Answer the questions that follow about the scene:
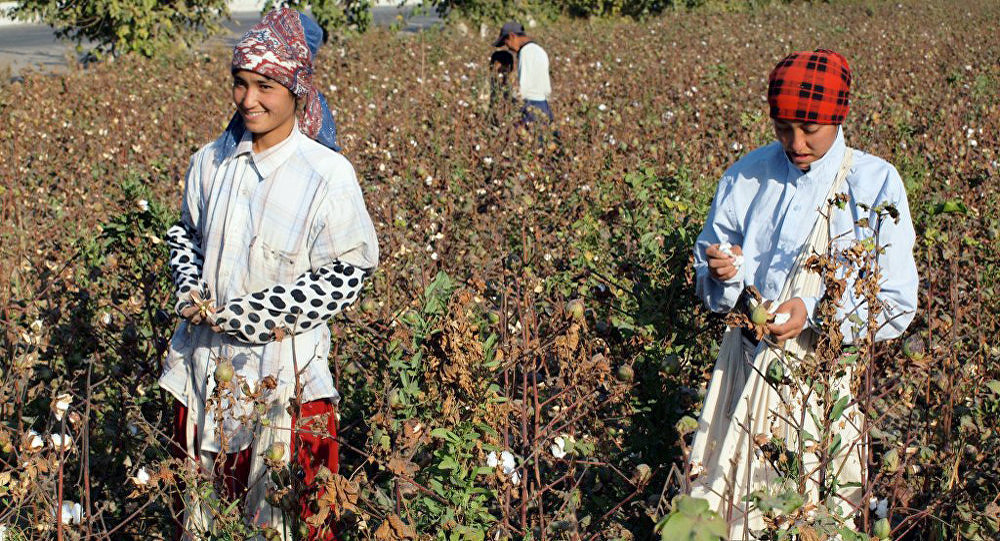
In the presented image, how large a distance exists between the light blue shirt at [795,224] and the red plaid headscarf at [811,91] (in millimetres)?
81

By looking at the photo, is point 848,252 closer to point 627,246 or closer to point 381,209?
point 627,246

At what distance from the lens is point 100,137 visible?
630cm

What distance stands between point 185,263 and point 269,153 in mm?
326

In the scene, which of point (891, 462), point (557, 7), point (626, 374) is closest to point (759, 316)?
point (891, 462)

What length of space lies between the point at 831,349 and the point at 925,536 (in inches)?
44.8

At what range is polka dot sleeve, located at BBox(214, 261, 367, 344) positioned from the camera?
1968 mm

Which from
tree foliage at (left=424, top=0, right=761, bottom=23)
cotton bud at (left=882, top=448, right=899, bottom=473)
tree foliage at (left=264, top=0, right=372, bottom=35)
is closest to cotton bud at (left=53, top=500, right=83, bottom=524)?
cotton bud at (left=882, top=448, right=899, bottom=473)

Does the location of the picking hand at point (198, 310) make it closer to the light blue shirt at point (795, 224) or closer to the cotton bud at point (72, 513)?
the cotton bud at point (72, 513)

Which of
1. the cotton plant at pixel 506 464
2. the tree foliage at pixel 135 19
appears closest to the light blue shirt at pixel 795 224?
the cotton plant at pixel 506 464

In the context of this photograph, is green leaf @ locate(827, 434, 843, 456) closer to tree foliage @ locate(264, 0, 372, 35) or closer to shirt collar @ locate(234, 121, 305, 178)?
shirt collar @ locate(234, 121, 305, 178)

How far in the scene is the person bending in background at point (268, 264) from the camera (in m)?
2.01

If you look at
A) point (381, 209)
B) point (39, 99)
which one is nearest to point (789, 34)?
point (39, 99)

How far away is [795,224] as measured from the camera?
2.12 meters

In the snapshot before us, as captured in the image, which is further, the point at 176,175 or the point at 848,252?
the point at 176,175
